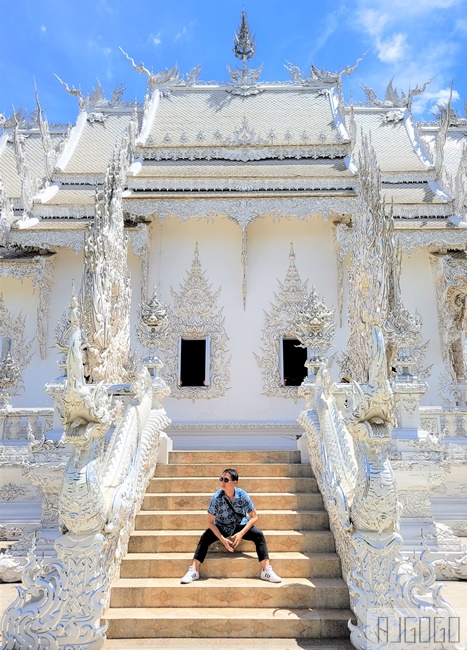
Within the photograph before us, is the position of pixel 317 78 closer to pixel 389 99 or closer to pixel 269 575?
pixel 389 99

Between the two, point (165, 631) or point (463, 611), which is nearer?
point (165, 631)

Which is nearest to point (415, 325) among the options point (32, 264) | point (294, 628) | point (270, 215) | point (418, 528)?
point (418, 528)

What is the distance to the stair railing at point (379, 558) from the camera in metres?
2.54

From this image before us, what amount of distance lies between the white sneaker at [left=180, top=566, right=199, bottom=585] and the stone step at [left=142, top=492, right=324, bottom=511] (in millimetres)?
801

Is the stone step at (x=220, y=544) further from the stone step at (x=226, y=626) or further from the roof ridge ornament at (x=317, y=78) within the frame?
the roof ridge ornament at (x=317, y=78)

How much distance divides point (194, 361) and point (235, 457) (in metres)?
3.70

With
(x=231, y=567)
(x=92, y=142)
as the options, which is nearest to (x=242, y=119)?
(x=92, y=142)

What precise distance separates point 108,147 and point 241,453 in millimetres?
8168

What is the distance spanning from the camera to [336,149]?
9672 mm

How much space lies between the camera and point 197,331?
8.47m

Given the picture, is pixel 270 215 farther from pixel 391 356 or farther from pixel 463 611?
pixel 463 611

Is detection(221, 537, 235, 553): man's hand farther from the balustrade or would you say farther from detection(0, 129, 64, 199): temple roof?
detection(0, 129, 64, 199): temple roof

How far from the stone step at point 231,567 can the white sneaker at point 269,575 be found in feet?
0.40

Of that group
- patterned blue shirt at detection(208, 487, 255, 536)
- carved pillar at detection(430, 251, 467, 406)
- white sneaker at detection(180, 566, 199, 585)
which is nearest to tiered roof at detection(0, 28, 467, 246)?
carved pillar at detection(430, 251, 467, 406)
